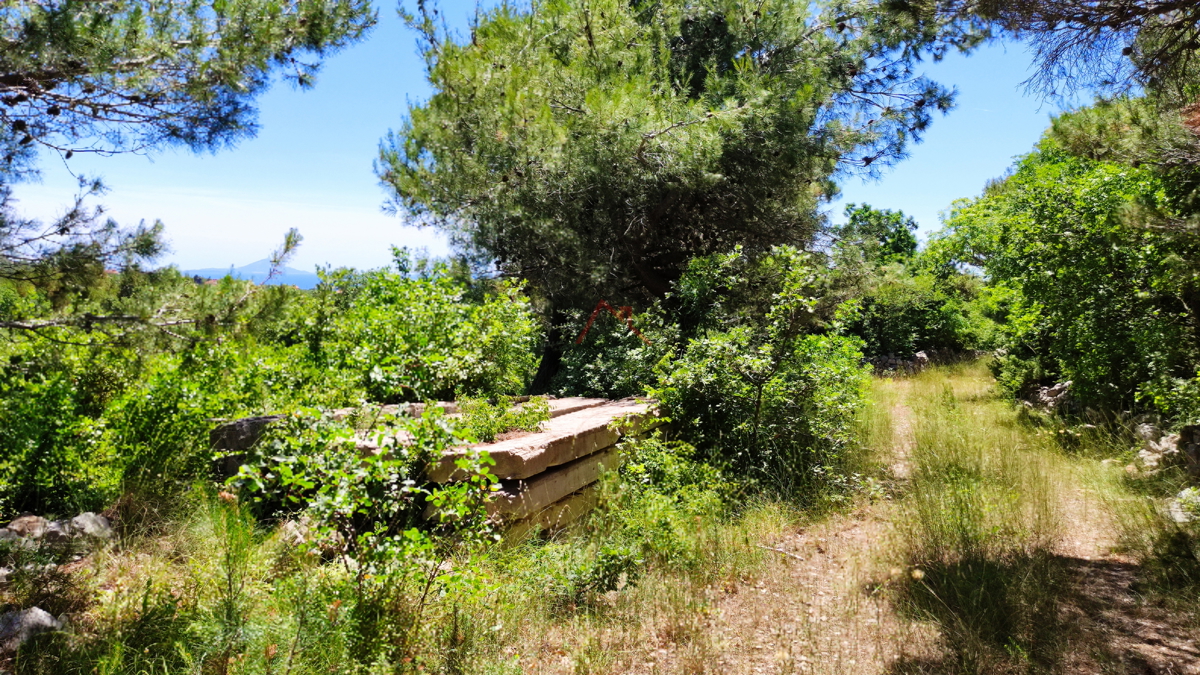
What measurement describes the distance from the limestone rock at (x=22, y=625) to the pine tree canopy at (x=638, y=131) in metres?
6.40

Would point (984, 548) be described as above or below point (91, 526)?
below

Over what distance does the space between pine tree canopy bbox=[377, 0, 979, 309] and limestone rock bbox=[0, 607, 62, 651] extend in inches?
252


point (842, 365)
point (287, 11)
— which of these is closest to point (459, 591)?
point (287, 11)

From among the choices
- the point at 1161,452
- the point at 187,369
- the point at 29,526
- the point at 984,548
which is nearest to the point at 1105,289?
the point at 1161,452

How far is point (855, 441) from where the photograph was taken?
6.31 meters

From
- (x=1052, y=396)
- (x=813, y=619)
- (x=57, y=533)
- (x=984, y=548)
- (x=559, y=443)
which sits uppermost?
(x=1052, y=396)

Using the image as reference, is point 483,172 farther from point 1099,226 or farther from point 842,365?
point 1099,226

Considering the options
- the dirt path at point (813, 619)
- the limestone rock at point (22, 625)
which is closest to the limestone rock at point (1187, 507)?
the dirt path at point (813, 619)

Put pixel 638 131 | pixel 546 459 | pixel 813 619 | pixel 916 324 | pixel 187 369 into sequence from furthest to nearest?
pixel 916 324, pixel 638 131, pixel 546 459, pixel 187 369, pixel 813 619

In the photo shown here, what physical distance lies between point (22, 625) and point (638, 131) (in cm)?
667

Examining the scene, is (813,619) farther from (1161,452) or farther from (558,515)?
(1161,452)

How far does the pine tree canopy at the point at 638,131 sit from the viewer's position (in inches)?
312

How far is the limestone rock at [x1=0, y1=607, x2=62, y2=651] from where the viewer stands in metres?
2.66

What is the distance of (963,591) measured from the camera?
11.4 ft
